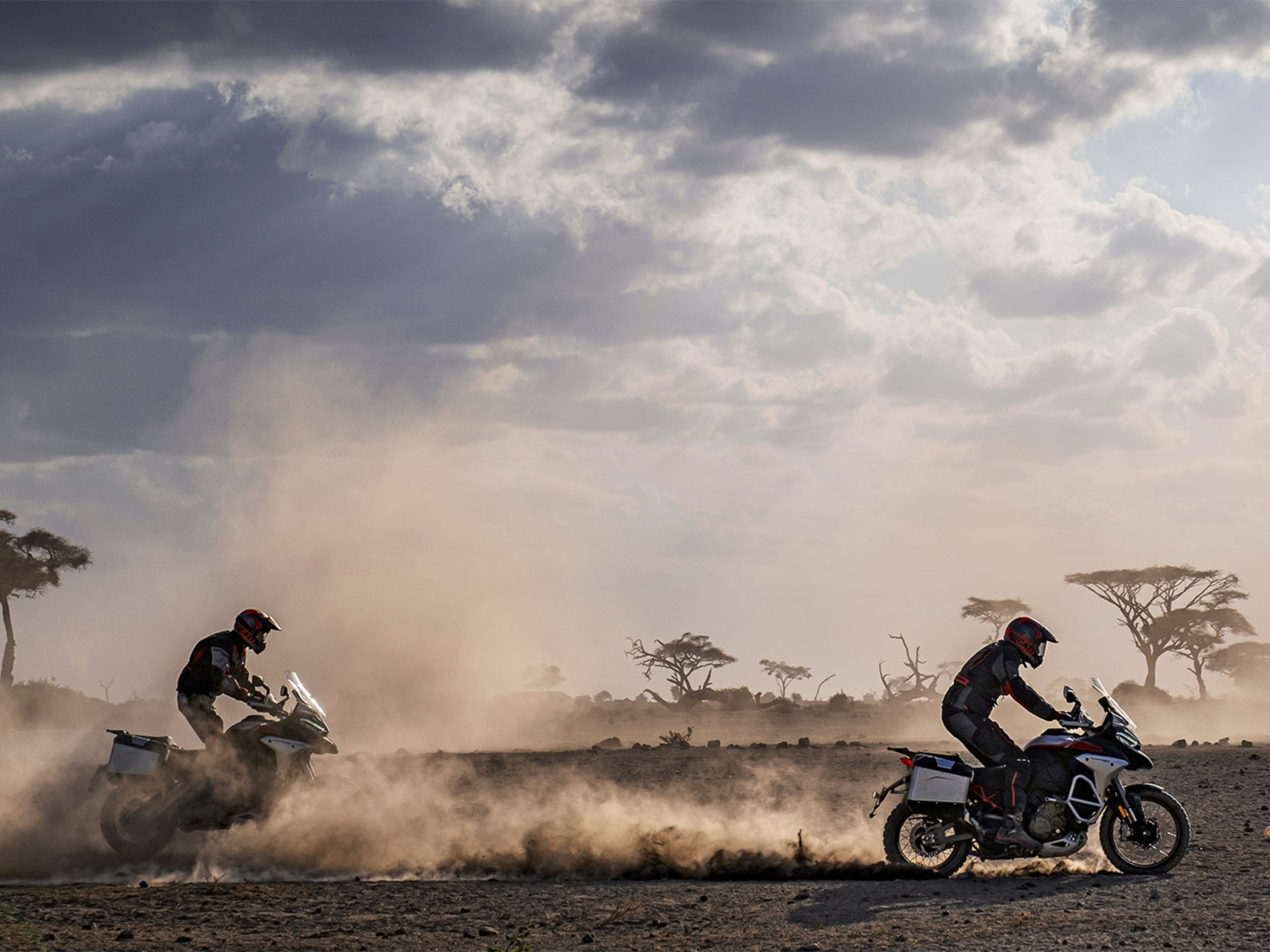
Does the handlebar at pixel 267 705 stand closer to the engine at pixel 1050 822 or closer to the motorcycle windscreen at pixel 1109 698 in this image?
the engine at pixel 1050 822

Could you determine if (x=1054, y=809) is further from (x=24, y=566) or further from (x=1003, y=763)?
(x=24, y=566)

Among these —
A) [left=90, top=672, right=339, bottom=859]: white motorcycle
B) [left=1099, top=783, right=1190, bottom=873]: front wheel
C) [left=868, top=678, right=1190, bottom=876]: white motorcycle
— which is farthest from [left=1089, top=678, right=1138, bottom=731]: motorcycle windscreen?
[left=90, top=672, right=339, bottom=859]: white motorcycle

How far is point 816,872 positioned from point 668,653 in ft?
204

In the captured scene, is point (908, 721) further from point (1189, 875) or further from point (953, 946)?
point (953, 946)

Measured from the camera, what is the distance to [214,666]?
14414mm

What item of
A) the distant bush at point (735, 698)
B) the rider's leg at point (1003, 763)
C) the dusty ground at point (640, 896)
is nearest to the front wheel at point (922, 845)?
the dusty ground at point (640, 896)

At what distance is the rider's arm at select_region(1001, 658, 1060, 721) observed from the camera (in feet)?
41.9

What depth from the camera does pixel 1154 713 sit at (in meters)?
58.1

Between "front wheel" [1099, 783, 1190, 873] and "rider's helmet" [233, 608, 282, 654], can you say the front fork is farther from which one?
"rider's helmet" [233, 608, 282, 654]

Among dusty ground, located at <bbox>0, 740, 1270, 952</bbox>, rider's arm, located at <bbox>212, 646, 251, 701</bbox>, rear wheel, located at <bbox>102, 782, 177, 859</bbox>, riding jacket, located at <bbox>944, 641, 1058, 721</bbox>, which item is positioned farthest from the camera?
rider's arm, located at <bbox>212, 646, 251, 701</bbox>

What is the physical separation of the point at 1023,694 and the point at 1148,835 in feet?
5.87

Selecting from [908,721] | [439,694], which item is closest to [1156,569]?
[908,721]

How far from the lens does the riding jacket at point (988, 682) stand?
13.0m

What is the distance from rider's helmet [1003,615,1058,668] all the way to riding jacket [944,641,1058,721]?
0.06 m
